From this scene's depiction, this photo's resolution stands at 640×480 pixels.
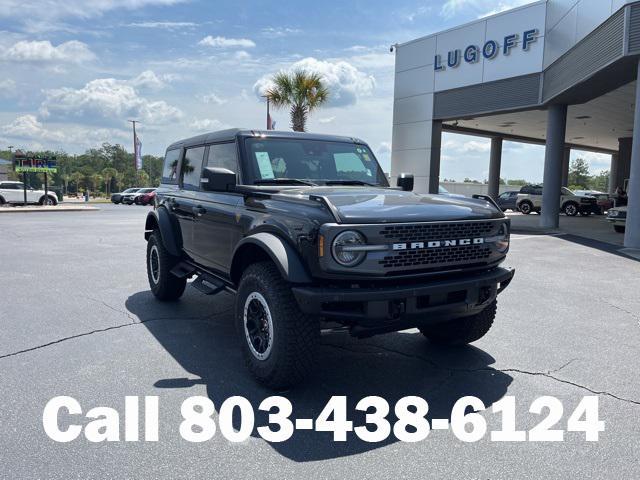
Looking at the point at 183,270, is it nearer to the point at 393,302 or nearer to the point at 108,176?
the point at 393,302

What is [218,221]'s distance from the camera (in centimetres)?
486

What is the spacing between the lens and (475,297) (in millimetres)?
3842

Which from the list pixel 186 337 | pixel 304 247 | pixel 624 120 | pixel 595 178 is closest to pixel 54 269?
pixel 186 337

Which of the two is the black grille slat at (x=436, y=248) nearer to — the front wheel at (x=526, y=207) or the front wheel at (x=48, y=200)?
the front wheel at (x=526, y=207)

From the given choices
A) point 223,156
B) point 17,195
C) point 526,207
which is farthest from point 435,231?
point 17,195

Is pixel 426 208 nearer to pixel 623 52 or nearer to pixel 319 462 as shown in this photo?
pixel 319 462

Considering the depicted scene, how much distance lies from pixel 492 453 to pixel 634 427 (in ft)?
3.51

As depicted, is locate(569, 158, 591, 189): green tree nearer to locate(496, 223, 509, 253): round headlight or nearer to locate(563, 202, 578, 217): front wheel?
locate(563, 202, 578, 217): front wheel

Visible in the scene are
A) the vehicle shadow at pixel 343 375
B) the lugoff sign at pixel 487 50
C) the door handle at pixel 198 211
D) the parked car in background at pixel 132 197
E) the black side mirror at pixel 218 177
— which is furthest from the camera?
the parked car in background at pixel 132 197

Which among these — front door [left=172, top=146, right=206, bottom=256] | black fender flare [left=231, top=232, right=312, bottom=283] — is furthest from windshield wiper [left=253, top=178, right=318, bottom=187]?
front door [left=172, top=146, right=206, bottom=256]

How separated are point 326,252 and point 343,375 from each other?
1278 millimetres

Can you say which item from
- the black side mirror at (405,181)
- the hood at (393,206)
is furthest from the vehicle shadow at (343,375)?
the black side mirror at (405,181)

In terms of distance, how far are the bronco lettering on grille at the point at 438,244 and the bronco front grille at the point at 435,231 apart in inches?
1.0

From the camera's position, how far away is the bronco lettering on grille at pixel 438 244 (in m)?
3.52
